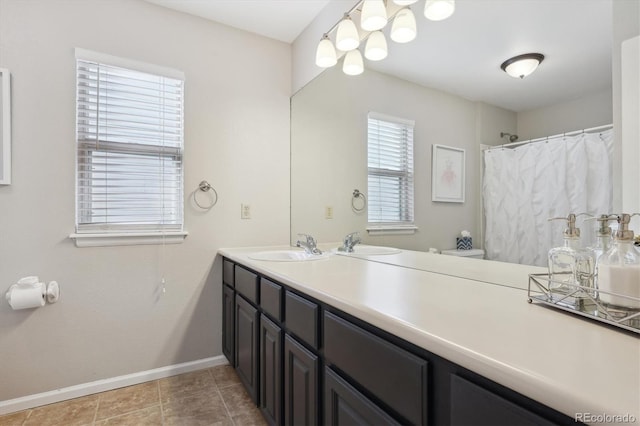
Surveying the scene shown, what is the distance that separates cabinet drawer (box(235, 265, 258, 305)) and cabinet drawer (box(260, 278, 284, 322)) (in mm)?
82

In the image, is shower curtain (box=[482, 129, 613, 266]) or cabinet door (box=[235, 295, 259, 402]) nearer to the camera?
shower curtain (box=[482, 129, 613, 266])

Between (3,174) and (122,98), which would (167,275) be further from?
(122,98)

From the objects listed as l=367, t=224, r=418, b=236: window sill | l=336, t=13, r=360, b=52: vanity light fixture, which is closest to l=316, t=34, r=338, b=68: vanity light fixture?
l=336, t=13, r=360, b=52: vanity light fixture

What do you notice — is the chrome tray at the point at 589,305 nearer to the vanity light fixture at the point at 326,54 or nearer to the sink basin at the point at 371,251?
the sink basin at the point at 371,251

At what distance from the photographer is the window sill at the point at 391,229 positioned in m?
1.51

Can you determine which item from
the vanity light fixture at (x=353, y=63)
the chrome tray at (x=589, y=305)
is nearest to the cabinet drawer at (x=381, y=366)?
the chrome tray at (x=589, y=305)

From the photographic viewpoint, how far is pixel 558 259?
89 cm

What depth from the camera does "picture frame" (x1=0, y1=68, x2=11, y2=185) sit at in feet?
5.62

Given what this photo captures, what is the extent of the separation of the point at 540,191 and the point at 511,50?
1.58ft

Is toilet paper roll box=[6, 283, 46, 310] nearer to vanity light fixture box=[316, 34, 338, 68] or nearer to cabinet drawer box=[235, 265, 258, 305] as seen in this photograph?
cabinet drawer box=[235, 265, 258, 305]

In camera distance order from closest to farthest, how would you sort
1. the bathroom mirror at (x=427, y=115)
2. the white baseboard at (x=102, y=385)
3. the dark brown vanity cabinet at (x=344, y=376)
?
the dark brown vanity cabinet at (x=344, y=376) → the bathroom mirror at (x=427, y=115) → the white baseboard at (x=102, y=385)

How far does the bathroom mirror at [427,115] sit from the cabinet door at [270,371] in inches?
28.1

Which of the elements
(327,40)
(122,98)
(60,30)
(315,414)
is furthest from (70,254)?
(327,40)

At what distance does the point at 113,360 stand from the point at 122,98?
1.63 m
